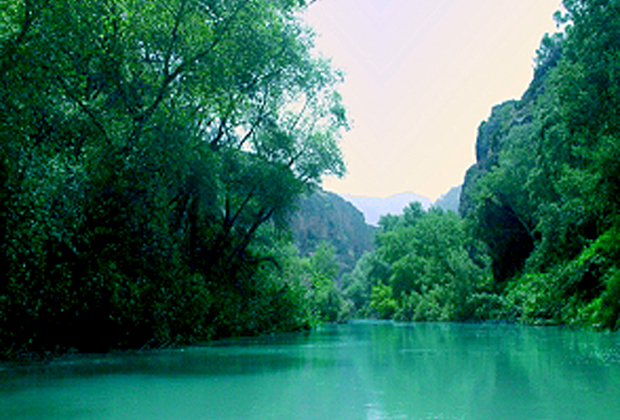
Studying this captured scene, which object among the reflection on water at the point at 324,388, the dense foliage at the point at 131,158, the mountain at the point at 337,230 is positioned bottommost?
the reflection on water at the point at 324,388

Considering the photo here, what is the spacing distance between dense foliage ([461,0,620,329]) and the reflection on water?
9.24m

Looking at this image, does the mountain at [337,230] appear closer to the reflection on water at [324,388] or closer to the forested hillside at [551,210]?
the forested hillside at [551,210]

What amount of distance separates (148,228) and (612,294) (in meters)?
12.4

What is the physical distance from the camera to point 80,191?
9789 millimetres

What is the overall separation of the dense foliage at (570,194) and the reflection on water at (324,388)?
9.24 meters

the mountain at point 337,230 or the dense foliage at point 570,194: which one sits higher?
the mountain at point 337,230

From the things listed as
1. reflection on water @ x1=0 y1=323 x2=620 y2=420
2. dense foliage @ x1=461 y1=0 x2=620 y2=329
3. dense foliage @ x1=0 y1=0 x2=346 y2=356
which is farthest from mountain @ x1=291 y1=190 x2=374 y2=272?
reflection on water @ x1=0 y1=323 x2=620 y2=420

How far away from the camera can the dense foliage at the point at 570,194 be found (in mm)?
16250

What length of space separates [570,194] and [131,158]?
16.4 m

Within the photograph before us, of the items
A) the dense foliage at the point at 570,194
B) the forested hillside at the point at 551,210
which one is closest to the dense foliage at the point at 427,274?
the forested hillside at the point at 551,210

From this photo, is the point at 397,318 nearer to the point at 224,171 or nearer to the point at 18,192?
the point at 224,171

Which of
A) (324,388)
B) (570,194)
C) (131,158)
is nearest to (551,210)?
(570,194)

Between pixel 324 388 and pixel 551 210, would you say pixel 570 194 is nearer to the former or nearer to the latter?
pixel 551 210

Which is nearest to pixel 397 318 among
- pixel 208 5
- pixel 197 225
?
pixel 197 225
